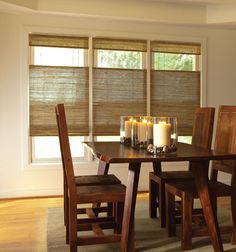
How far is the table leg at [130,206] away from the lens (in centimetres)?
213

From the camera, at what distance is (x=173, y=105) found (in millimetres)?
4484

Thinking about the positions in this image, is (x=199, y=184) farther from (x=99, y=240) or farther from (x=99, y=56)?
(x=99, y=56)

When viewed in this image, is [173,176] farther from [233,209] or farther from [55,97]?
[55,97]

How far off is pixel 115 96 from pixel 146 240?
2098 mm

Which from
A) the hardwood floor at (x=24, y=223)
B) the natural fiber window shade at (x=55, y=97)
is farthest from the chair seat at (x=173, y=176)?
the natural fiber window shade at (x=55, y=97)

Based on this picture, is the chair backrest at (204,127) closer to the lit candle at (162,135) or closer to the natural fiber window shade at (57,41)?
the lit candle at (162,135)

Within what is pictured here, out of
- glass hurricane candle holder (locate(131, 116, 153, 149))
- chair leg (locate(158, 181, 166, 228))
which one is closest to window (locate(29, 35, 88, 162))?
chair leg (locate(158, 181, 166, 228))

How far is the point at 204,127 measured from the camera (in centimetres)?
298

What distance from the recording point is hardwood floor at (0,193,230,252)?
2.57 m

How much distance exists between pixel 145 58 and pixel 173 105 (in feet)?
2.39

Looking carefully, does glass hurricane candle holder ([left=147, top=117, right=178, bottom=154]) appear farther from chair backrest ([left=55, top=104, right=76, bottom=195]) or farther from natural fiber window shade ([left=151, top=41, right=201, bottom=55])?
natural fiber window shade ([left=151, top=41, right=201, bottom=55])

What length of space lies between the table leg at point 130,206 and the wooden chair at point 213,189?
17.4 inches

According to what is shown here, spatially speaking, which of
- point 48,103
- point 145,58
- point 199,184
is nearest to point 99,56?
point 145,58

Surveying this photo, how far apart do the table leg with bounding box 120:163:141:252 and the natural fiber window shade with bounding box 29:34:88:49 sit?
247cm
